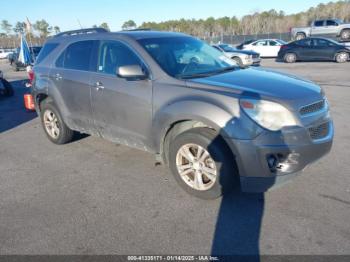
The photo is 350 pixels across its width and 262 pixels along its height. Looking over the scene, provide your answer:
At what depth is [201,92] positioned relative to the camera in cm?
337

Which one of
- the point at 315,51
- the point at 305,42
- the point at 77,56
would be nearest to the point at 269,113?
the point at 77,56

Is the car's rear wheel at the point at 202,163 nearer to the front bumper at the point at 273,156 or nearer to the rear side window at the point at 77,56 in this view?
the front bumper at the point at 273,156

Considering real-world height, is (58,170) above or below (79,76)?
below

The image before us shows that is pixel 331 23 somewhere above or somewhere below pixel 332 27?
above

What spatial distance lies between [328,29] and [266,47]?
779 centimetres

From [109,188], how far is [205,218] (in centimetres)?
139

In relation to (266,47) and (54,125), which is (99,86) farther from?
(266,47)

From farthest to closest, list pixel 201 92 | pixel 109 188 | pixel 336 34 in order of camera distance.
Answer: pixel 336 34 → pixel 109 188 → pixel 201 92

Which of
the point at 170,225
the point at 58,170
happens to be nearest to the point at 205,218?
the point at 170,225

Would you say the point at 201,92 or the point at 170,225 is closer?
the point at 170,225

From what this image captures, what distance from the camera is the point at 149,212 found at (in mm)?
3412

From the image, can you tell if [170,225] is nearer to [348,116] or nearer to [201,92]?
[201,92]

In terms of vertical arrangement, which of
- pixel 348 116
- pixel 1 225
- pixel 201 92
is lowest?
pixel 1 225

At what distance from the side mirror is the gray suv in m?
0.01
